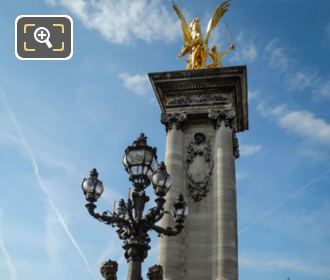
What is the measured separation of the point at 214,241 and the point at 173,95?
267 inches

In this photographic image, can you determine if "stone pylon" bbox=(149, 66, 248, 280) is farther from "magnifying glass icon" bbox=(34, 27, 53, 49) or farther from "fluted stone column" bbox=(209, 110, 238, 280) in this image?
"magnifying glass icon" bbox=(34, 27, 53, 49)

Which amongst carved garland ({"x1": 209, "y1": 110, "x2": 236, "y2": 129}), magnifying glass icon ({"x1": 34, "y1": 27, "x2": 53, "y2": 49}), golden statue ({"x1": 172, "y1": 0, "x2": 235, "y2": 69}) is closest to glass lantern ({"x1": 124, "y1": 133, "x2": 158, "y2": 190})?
magnifying glass icon ({"x1": 34, "y1": 27, "x2": 53, "y2": 49})

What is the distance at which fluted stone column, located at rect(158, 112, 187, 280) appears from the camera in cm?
1811

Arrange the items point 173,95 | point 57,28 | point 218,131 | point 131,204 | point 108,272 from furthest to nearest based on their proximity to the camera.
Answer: point 173,95 < point 218,131 < point 57,28 < point 131,204 < point 108,272

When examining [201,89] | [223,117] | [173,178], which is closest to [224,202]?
[173,178]

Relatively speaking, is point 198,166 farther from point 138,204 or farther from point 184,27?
point 138,204

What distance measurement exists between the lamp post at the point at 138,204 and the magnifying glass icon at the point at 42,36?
3.72 m

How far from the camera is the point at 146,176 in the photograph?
10578 mm

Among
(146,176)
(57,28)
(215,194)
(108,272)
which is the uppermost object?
(57,28)

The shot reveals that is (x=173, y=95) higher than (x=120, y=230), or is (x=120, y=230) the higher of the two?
(x=173, y=95)

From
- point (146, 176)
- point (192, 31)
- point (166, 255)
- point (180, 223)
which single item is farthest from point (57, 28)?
point (192, 31)

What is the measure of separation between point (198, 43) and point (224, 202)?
8330 millimetres

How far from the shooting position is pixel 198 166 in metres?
20.3

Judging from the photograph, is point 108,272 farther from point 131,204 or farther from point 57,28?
point 57,28
